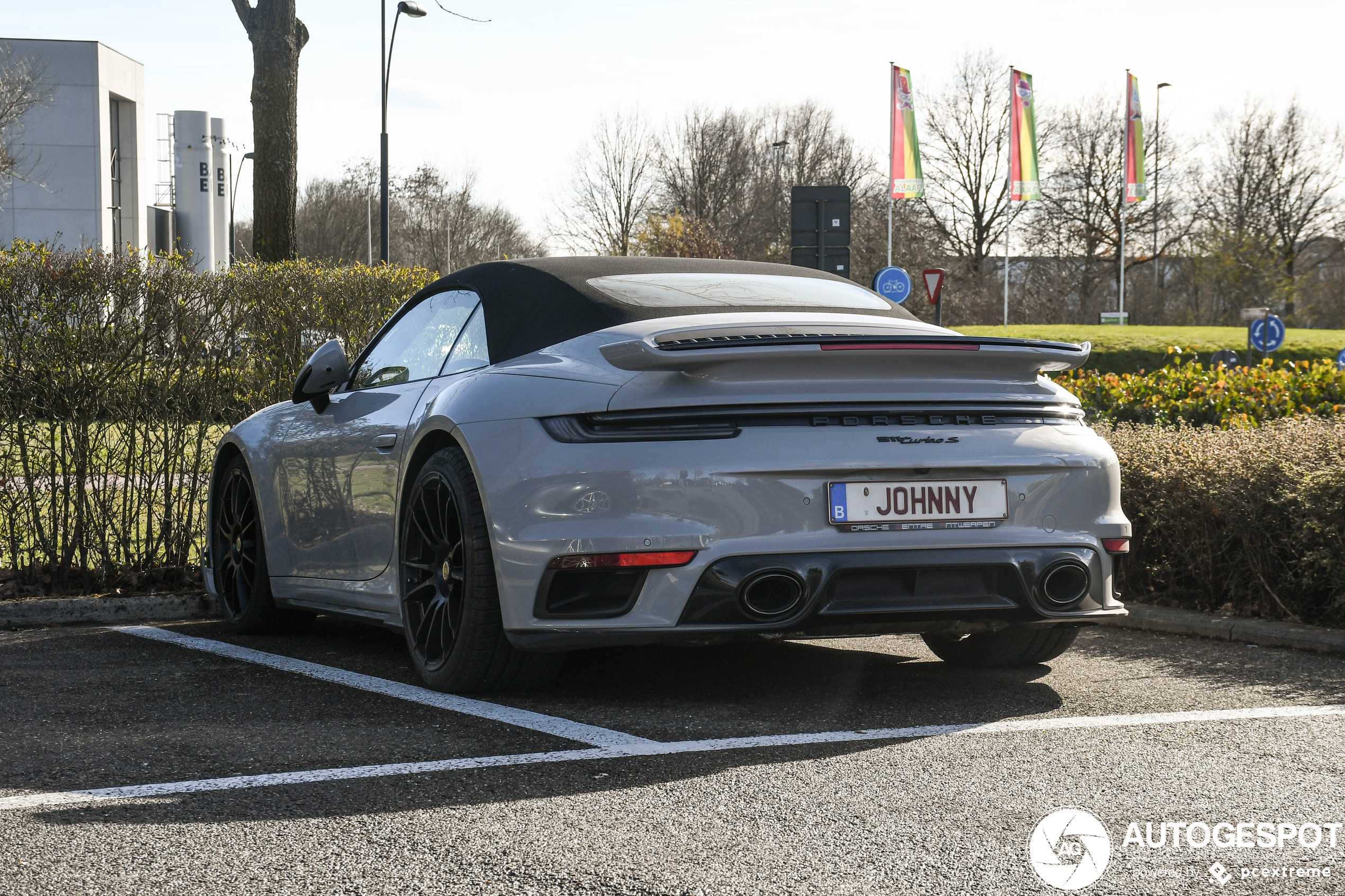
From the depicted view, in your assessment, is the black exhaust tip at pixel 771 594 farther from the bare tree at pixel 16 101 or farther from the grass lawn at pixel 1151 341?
the bare tree at pixel 16 101

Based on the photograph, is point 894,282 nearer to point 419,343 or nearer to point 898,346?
point 419,343

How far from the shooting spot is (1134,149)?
46.8 meters

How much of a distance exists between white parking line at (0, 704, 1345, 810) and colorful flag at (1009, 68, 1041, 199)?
129 feet

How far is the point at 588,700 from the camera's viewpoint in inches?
181

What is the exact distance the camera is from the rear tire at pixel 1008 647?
5141 mm

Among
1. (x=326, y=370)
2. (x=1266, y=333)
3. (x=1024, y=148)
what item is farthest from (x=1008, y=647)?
(x=1024, y=148)

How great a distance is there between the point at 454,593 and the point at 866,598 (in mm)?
1309

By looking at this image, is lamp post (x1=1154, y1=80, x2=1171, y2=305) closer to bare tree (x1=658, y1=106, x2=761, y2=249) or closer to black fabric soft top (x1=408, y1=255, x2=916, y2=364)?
bare tree (x1=658, y1=106, x2=761, y2=249)

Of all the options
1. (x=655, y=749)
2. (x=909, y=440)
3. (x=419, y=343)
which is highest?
(x=419, y=343)

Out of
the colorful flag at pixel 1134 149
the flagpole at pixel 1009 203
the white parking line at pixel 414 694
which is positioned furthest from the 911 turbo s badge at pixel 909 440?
the colorful flag at pixel 1134 149

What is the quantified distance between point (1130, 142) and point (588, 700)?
150ft

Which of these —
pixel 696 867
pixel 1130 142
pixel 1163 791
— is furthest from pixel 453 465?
pixel 1130 142

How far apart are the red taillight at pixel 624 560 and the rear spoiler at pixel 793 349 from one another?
52cm

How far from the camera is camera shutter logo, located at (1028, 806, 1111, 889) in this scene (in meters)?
2.83
